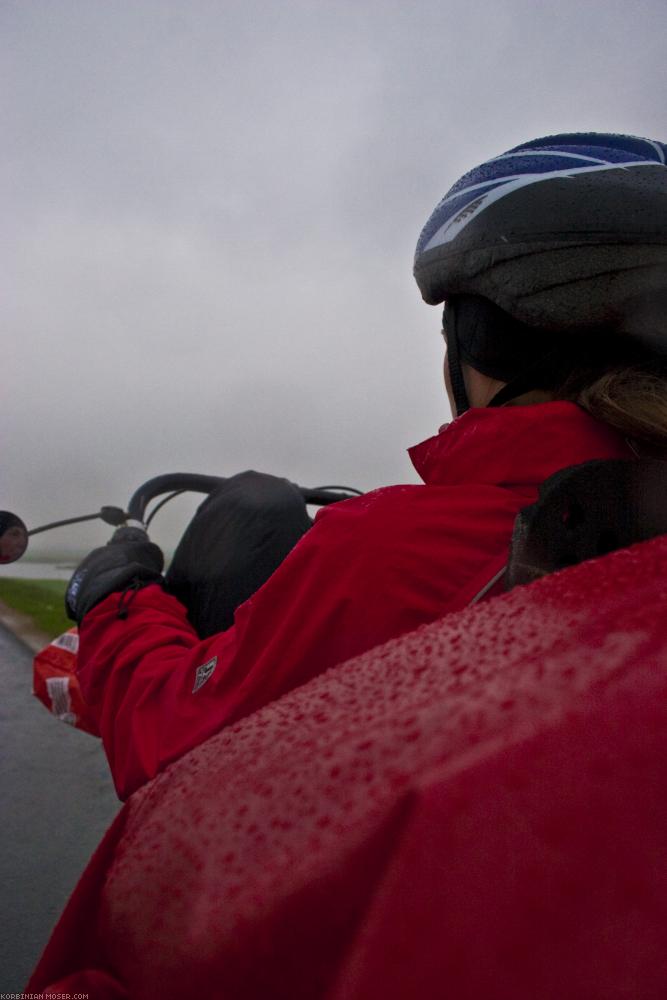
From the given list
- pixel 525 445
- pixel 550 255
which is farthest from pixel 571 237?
pixel 525 445

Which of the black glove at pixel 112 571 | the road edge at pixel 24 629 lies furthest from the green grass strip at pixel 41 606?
the black glove at pixel 112 571

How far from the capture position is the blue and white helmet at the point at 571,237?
1.31 m

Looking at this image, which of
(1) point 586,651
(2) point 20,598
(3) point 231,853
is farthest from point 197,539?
(2) point 20,598

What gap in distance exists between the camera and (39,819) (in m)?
3.54

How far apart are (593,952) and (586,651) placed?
25 cm

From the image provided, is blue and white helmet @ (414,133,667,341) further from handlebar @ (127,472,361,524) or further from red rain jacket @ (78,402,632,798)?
→ handlebar @ (127,472,361,524)

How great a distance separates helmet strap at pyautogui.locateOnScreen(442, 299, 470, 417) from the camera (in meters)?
1.55

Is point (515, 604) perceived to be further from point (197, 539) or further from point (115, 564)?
point (197, 539)

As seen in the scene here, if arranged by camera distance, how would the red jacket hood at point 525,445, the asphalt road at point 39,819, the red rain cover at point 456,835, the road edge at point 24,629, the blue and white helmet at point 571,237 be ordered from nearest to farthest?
the red rain cover at point 456,835, the red jacket hood at point 525,445, the blue and white helmet at point 571,237, the asphalt road at point 39,819, the road edge at point 24,629

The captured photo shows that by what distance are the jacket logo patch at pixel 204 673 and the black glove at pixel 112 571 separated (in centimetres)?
77

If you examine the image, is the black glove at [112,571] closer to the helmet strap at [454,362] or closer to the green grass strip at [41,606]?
the helmet strap at [454,362]

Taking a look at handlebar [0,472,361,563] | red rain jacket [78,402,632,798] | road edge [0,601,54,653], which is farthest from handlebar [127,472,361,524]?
road edge [0,601,54,653]

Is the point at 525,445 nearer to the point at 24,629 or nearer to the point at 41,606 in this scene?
the point at 24,629

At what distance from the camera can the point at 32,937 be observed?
2.60 meters
